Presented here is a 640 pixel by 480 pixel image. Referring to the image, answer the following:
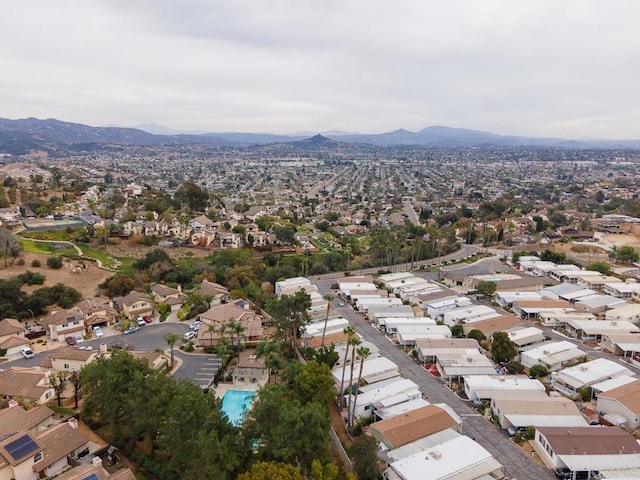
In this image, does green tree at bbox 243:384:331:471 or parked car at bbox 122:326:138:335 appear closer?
green tree at bbox 243:384:331:471

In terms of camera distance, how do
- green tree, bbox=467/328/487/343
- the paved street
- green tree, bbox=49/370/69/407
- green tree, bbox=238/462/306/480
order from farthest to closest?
green tree, bbox=467/328/487/343 < green tree, bbox=49/370/69/407 < the paved street < green tree, bbox=238/462/306/480

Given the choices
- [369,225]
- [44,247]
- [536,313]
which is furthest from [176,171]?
[536,313]

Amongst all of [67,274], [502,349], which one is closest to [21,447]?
[502,349]

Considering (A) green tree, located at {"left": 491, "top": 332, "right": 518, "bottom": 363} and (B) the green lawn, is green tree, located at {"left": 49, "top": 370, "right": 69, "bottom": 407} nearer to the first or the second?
(A) green tree, located at {"left": 491, "top": 332, "right": 518, "bottom": 363}

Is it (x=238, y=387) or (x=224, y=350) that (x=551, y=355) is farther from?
(x=224, y=350)

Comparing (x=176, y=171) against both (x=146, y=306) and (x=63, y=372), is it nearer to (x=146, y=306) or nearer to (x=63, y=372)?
(x=146, y=306)

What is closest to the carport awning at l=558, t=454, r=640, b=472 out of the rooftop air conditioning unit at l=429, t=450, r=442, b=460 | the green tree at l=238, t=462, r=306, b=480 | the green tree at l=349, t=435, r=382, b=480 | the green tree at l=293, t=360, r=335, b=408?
the rooftop air conditioning unit at l=429, t=450, r=442, b=460

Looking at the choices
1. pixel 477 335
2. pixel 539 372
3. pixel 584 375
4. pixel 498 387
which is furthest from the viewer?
pixel 477 335
